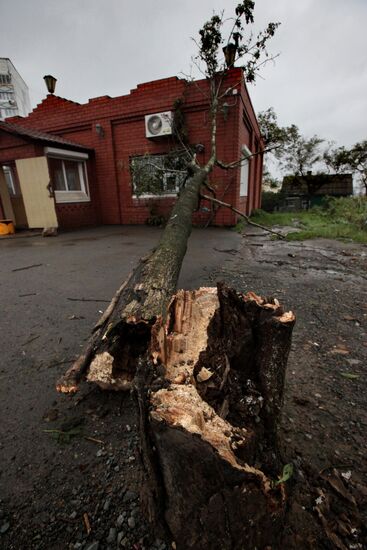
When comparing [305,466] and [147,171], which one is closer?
[305,466]

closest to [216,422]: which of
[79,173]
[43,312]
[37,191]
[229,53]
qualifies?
[43,312]

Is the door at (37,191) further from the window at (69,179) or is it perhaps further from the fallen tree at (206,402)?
the fallen tree at (206,402)

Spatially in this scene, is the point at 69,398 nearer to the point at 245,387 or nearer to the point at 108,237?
the point at 245,387

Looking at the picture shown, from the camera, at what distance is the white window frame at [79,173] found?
8.84 meters

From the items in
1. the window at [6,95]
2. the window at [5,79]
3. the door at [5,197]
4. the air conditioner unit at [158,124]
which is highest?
the window at [5,79]

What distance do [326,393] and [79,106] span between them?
11862 mm

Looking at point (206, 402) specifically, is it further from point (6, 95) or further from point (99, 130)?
point (6, 95)

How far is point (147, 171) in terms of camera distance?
30.1 feet

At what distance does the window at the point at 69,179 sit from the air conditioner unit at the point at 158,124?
3.08m

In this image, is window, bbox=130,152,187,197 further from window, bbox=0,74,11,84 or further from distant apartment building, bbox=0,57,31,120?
window, bbox=0,74,11,84

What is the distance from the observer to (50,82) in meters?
10.2

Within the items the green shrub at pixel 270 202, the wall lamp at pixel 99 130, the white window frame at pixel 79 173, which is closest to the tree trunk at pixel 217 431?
the white window frame at pixel 79 173

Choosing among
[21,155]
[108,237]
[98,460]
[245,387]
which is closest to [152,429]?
[245,387]

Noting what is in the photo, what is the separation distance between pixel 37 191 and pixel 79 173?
214 cm
